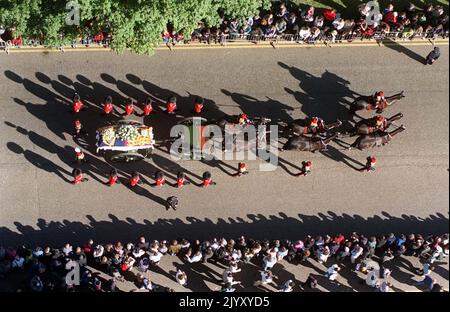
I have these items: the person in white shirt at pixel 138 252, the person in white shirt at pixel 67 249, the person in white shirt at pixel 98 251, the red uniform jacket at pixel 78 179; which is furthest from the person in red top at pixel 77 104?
the person in white shirt at pixel 138 252

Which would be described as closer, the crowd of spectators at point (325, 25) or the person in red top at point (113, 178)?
the person in red top at point (113, 178)

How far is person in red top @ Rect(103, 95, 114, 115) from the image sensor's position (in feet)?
87.1

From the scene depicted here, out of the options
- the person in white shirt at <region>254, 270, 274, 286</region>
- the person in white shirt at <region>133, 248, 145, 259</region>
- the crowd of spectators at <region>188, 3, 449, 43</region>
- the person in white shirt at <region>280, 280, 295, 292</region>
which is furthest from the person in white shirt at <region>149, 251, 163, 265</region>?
the crowd of spectators at <region>188, 3, 449, 43</region>

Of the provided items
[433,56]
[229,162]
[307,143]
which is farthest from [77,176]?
[433,56]

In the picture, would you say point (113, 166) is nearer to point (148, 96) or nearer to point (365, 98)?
point (148, 96)

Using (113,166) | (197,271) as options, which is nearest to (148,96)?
(113,166)

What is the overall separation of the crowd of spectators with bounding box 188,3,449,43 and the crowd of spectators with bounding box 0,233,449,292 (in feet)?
Answer: 30.8

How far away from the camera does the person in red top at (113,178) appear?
2602cm

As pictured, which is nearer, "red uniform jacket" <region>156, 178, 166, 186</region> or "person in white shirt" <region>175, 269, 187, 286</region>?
"person in white shirt" <region>175, 269, 187, 286</region>

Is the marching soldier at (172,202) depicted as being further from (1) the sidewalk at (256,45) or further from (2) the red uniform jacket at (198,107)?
(1) the sidewalk at (256,45)

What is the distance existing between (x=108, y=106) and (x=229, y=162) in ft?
19.5

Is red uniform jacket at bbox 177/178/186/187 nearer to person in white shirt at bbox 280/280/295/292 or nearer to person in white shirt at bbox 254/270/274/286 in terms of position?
A: person in white shirt at bbox 254/270/274/286

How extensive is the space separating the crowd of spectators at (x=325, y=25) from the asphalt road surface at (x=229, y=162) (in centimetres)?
79
